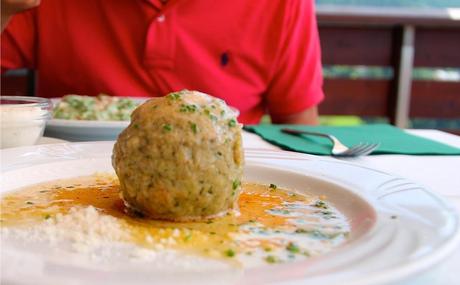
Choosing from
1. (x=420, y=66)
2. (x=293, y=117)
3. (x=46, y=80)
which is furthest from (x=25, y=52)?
(x=420, y=66)

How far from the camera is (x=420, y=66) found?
13.2 ft

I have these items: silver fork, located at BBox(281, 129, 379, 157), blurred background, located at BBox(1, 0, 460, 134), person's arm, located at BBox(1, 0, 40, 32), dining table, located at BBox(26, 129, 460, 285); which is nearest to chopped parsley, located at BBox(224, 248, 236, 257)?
dining table, located at BBox(26, 129, 460, 285)

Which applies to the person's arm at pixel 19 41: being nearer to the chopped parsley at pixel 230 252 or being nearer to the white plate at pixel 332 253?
the white plate at pixel 332 253

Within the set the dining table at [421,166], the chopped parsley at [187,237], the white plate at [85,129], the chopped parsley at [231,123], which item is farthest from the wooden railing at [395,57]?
Answer: the chopped parsley at [187,237]

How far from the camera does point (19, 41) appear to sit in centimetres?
251

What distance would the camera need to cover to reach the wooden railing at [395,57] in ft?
12.8

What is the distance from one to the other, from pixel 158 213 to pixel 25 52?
6.28 feet

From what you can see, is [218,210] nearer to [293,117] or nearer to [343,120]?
[293,117]

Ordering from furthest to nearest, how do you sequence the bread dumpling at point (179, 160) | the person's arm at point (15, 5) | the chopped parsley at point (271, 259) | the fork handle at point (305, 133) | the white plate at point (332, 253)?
1. the person's arm at point (15, 5)
2. the fork handle at point (305, 133)
3. the bread dumpling at point (179, 160)
4. the chopped parsley at point (271, 259)
5. the white plate at point (332, 253)

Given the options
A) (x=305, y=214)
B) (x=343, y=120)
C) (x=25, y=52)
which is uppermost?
(x=25, y=52)

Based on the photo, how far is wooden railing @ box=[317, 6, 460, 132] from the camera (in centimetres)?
390

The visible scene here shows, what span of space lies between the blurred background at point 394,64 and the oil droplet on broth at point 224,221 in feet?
9.70

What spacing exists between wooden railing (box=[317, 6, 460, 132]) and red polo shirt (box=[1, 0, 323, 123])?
136cm

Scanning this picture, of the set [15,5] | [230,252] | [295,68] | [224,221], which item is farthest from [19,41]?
[230,252]
